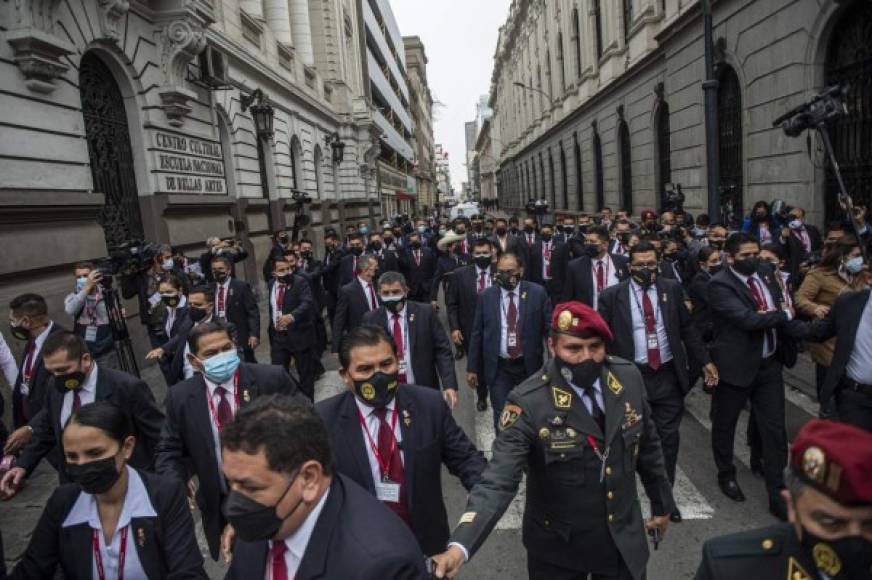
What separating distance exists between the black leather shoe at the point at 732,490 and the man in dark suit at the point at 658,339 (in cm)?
38

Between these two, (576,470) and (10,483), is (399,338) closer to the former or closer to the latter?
(576,470)

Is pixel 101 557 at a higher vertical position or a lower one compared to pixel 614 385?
lower

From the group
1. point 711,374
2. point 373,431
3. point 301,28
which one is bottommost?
point 711,374

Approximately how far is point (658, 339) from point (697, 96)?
41.0 ft

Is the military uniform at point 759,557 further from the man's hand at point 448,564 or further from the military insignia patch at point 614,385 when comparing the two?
the military insignia patch at point 614,385

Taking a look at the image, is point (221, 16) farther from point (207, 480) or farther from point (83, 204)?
point (207, 480)

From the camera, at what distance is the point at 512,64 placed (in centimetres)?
6019

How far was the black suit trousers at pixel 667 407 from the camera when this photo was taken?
4.52 meters

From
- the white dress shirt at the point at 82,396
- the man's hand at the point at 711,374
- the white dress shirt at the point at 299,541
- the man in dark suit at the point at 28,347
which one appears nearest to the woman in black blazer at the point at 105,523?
the white dress shirt at the point at 299,541

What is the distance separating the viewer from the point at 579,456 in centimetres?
261

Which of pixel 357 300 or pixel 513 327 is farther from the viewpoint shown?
pixel 357 300

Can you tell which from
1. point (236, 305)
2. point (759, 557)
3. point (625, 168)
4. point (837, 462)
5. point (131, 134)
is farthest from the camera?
point (625, 168)

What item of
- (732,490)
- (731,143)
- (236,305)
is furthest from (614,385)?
(731,143)

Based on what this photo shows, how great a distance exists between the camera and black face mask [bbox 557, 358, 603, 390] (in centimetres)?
270
